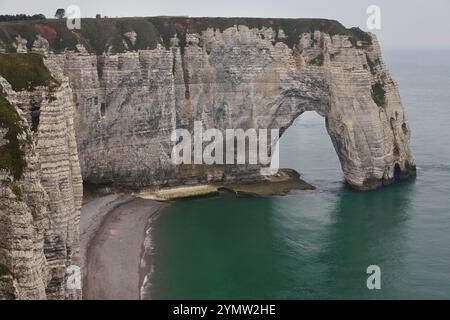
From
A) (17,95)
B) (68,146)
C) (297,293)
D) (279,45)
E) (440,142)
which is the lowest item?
(297,293)

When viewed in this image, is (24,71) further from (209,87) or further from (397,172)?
(397,172)

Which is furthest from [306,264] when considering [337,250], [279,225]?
[279,225]

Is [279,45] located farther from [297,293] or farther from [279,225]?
[297,293]

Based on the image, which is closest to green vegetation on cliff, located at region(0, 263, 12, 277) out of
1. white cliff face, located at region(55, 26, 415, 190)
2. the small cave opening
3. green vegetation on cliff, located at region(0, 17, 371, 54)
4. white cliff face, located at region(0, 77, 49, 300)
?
white cliff face, located at region(0, 77, 49, 300)

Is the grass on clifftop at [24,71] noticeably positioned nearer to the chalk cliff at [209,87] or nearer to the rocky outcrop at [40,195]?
the rocky outcrop at [40,195]

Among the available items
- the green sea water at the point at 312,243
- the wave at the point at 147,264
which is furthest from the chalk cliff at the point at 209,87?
the wave at the point at 147,264

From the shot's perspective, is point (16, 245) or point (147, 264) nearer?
point (16, 245)

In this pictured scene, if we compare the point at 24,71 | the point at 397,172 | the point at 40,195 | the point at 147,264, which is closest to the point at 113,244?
the point at 147,264
